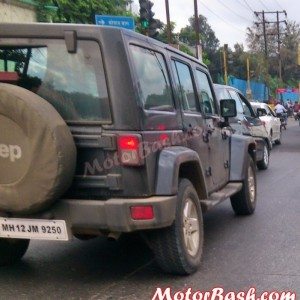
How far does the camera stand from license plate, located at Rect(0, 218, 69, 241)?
14.5 ft

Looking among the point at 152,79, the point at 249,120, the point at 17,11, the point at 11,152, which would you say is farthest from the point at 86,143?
the point at 17,11

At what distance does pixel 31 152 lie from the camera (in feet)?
13.7

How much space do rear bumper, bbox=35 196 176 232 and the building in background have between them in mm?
12996

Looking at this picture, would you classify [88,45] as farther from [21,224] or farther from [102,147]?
[21,224]

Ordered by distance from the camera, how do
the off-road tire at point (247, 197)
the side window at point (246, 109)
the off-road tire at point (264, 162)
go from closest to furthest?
the off-road tire at point (247, 197)
the side window at point (246, 109)
the off-road tire at point (264, 162)

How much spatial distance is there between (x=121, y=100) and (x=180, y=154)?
0.70 m

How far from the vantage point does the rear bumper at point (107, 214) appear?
4.32 meters

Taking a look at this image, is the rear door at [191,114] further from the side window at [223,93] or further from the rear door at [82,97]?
the side window at [223,93]

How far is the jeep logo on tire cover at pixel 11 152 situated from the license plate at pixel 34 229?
0.53 metres

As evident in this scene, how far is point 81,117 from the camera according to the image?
4484mm

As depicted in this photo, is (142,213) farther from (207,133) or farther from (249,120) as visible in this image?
(249,120)

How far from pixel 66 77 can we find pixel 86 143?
54 cm

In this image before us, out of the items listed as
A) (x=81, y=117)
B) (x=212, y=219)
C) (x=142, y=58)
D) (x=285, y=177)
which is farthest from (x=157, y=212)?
(x=285, y=177)

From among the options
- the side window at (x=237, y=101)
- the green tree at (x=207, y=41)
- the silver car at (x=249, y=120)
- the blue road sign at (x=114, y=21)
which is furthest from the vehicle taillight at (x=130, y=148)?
the green tree at (x=207, y=41)
